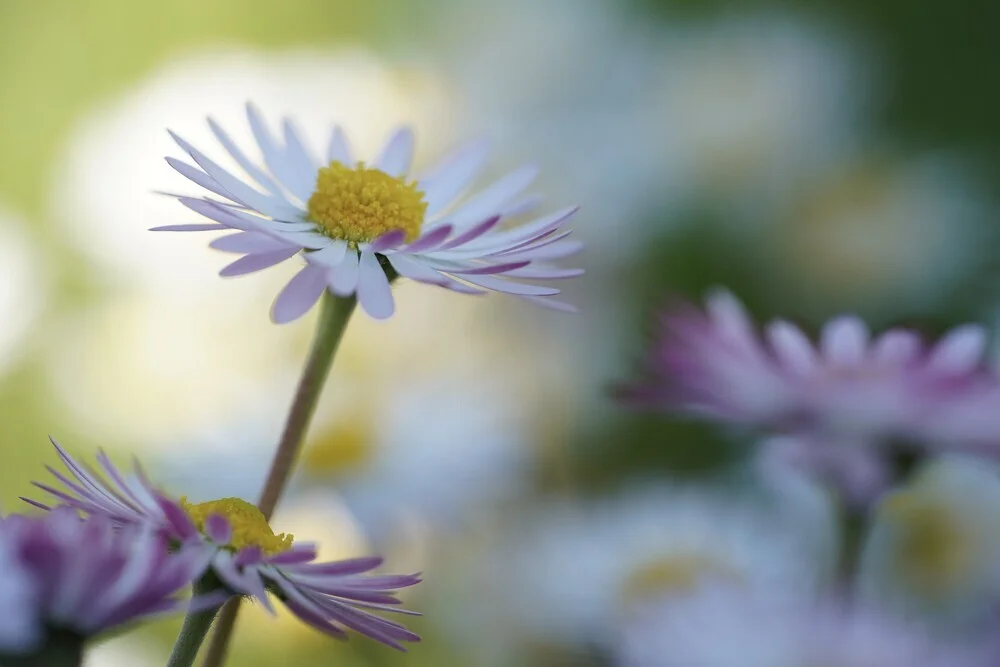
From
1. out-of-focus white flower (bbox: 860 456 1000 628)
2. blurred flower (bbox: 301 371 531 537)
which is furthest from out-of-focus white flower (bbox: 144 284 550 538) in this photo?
out-of-focus white flower (bbox: 860 456 1000 628)

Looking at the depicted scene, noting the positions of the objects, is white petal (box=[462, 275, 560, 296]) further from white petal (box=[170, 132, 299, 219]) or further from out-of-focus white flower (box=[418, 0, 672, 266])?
out-of-focus white flower (box=[418, 0, 672, 266])

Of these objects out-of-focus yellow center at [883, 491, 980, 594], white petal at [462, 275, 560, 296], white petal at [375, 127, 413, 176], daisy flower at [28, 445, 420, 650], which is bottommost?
daisy flower at [28, 445, 420, 650]

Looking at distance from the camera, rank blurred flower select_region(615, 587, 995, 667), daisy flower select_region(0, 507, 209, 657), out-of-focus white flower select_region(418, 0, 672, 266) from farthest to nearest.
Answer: out-of-focus white flower select_region(418, 0, 672, 266) → blurred flower select_region(615, 587, 995, 667) → daisy flower select_region(0, 507, 209, 657)

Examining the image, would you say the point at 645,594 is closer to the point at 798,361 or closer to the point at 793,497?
the point at 793,497

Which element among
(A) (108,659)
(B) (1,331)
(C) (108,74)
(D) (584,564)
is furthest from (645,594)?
(C) (108,74)

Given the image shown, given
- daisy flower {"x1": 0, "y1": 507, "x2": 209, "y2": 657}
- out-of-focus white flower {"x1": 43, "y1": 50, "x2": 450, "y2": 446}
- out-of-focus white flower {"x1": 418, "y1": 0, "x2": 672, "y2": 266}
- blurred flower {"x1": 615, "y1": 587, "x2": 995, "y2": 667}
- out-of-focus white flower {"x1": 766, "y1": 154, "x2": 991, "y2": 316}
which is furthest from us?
out-of-focus white flower {"x1": 766, "y1": 154, "x2": 991, "y2": 316}

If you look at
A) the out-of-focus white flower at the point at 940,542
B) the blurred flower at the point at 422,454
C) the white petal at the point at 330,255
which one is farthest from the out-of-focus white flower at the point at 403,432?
the white petal at the point at 330,255

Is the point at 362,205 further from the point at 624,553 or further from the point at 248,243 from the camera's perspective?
the point at 624,553
